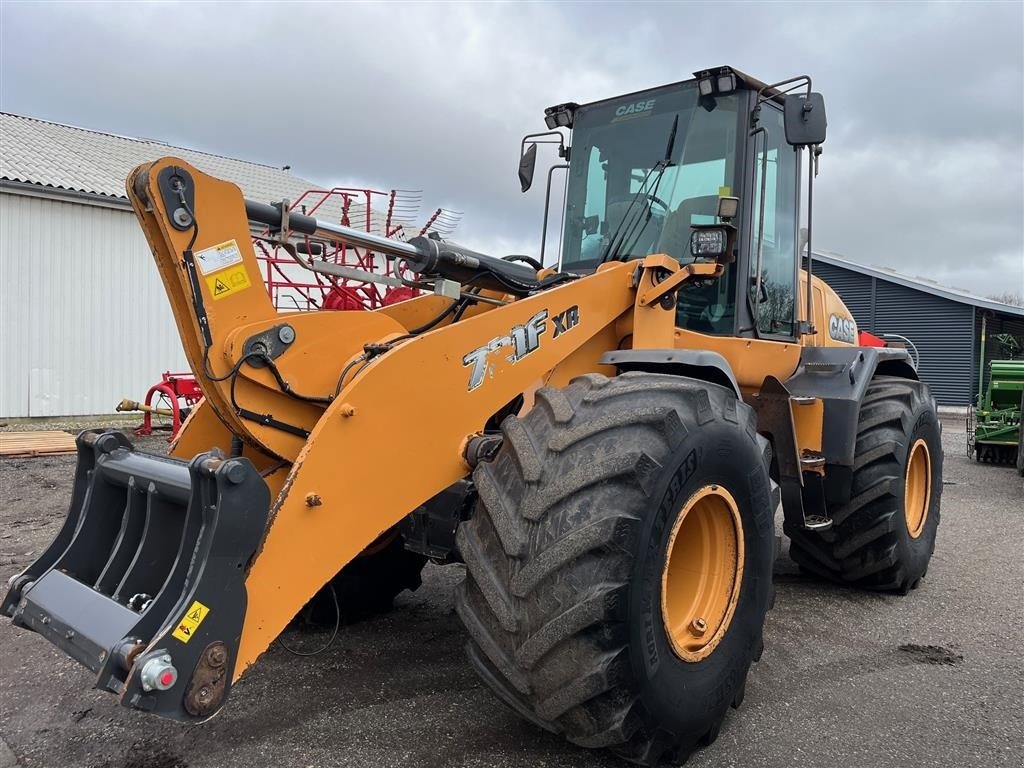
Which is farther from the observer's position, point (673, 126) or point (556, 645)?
point (673, 126)

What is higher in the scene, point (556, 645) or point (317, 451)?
point (317, 451)

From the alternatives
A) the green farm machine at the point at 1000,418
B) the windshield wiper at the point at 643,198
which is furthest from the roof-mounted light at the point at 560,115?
the green farm machine at the point at 1000,418

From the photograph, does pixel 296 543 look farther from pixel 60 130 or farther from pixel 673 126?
pixel 60 130

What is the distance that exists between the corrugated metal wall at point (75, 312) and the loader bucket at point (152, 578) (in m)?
12.4

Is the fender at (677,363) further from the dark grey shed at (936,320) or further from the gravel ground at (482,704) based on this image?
the dark grey shed at (936,320)

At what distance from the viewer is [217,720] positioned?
10.2 feet

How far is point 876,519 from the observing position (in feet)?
15.9

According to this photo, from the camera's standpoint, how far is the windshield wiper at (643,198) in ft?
13.7

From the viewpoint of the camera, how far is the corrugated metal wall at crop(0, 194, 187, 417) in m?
13.3

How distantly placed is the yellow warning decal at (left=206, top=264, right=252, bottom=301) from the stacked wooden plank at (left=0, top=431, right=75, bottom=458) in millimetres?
8954

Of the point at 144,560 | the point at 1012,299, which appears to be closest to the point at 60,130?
the point at 144,560

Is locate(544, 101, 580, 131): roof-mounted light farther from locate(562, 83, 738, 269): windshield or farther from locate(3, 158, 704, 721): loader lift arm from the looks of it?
locate(3, 158, 704, 721): loader lift arm

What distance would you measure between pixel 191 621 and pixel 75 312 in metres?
13.8

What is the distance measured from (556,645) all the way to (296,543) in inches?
34.3
